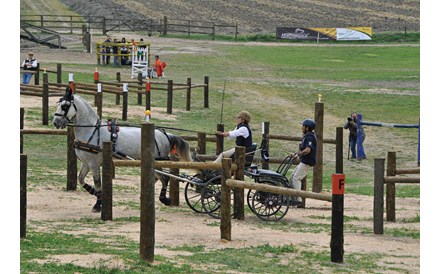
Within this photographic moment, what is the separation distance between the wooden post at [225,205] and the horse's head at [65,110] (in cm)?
468

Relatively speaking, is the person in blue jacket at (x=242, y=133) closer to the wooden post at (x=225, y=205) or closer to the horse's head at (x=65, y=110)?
the wooden post at (x=225, y=205)

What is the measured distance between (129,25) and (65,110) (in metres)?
55.2

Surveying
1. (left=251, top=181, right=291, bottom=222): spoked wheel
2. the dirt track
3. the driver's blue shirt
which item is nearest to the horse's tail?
(left=251, top=181, right=291, bottom=222): spoked wheel

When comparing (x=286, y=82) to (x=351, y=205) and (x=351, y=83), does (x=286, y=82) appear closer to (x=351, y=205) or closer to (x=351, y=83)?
(x=351, y=83)

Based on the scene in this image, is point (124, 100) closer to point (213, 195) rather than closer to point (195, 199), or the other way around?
point (195, 199)

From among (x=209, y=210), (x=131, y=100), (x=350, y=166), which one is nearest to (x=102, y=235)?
(x=209, y=210)

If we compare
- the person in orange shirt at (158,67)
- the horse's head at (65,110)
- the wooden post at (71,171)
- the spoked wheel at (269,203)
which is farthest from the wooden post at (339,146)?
the person in orange shirt at (158,67)

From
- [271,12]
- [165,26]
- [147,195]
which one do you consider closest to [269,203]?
[147,195]

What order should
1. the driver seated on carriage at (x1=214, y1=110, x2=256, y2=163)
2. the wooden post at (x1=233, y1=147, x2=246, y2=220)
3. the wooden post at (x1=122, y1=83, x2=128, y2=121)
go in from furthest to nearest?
the wooden post at (x1=122, y1=83, x2=128, y2=121) < the driver seated on carriage at (x1=214, y1=110, x2=256, y2=163) < the wooden post at (x1=233, y1=147, x2=246, y2=220)

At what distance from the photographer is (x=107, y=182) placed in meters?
17.3

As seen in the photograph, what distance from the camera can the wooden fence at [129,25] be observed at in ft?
232

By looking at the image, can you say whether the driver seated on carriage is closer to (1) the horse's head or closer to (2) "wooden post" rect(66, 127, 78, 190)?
(1) the horse's head

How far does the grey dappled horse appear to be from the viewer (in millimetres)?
19000

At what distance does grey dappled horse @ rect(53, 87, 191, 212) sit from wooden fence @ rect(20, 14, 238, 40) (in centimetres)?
4937
